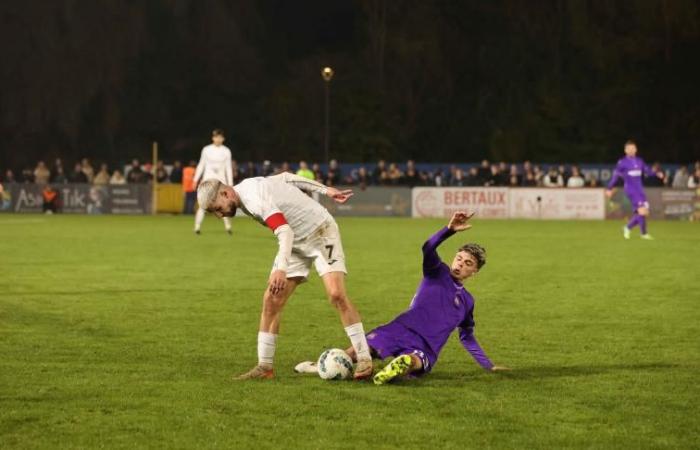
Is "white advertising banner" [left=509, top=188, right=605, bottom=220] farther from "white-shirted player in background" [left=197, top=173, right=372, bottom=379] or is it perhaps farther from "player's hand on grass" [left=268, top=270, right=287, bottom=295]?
"player's hand on grass" [left=268, top=270, right=287, bottom=295]

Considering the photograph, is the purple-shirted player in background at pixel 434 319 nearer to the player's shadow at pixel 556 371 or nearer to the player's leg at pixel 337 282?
the player's shadow at pixel 556 371

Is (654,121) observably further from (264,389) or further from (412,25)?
(264,389)

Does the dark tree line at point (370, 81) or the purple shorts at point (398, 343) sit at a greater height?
the dark tree line at point (370, 81)

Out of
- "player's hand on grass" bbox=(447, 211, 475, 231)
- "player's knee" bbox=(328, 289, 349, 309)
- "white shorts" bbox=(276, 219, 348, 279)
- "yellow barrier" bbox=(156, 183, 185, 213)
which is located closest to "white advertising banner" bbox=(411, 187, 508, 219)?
"yellow barrier" bbox=(156, 183, 185, 213)

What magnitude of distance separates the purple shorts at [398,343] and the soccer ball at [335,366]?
420mm

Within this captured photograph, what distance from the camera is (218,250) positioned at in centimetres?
2408

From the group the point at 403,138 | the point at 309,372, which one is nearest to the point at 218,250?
the point at 309,372

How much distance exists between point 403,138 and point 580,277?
175ft

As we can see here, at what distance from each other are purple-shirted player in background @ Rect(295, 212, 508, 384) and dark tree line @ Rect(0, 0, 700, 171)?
182 ft

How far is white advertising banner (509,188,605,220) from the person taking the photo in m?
43.6

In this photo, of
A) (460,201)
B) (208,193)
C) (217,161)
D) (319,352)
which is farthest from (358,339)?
(460,201)

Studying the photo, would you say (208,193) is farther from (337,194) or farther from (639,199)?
(639,199)

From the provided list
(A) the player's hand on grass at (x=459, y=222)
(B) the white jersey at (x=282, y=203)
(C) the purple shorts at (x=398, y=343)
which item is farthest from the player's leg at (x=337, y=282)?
(A) the player's hand on grass at (x=459, y=222)

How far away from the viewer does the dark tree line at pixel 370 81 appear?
65.0 metres
